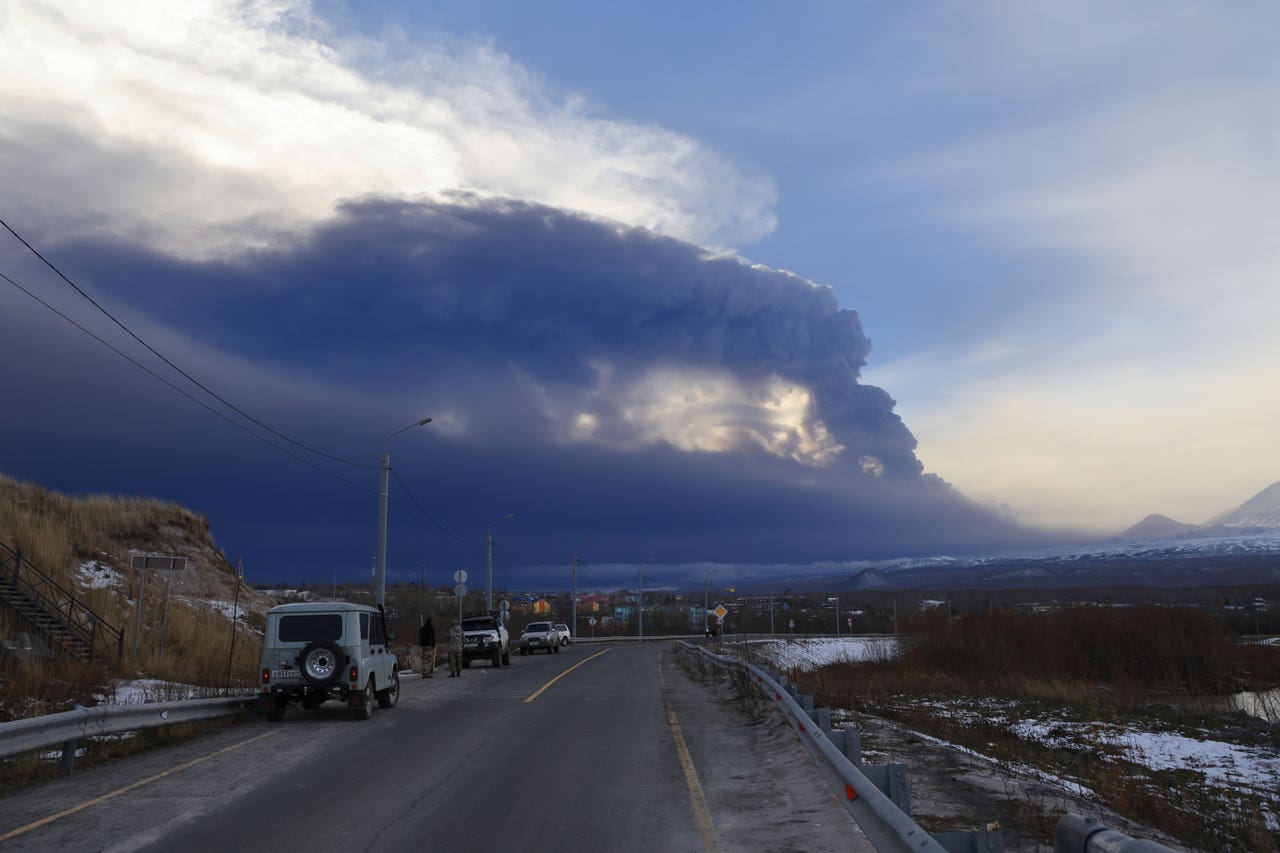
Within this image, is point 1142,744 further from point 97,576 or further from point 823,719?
point 97,576

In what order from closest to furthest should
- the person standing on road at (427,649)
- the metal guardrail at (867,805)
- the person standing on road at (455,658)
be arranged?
1. the metal guardrail at (867,805)
2. the person standing on road at (427,649)
3. the person standing on road at (455,658)

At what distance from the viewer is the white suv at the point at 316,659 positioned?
1748 centimetres

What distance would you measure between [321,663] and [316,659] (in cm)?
12

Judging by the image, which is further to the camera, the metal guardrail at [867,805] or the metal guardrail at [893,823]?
the metal guardrail at [867,805]

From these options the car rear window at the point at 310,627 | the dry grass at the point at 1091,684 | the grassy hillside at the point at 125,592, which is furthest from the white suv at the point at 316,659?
the dry grass at the point at 1091,684

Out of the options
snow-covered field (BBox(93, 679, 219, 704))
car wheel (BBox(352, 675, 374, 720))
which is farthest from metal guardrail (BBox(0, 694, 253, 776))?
car wheel (BBox(352, 675, 374, 720))

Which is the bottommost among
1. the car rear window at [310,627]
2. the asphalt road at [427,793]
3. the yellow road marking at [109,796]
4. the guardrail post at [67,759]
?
the asphalt road at [427,793]

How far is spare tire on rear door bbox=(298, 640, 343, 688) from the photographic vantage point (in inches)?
686

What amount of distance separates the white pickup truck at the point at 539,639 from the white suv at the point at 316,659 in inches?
1494

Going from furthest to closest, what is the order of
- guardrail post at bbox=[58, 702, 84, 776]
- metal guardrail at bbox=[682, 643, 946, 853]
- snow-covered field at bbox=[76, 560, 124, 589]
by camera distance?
snow-covered field at bbox=[76, 560, 124, 589], guardrail post at bbox=[58, 702, 84, 776], metal guardrail at bbox=[682, 643, 946, 853]

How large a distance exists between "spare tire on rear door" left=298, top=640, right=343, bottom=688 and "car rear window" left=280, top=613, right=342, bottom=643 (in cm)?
35

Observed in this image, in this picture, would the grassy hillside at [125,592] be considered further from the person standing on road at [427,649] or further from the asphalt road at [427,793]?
the person standing on road at [427,649]

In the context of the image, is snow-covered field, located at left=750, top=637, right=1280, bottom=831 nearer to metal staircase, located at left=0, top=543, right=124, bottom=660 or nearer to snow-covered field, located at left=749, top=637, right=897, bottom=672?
metal staircase, located at left=0, top=543, right=124, bottom=660

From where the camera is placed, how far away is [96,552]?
3594 cm
